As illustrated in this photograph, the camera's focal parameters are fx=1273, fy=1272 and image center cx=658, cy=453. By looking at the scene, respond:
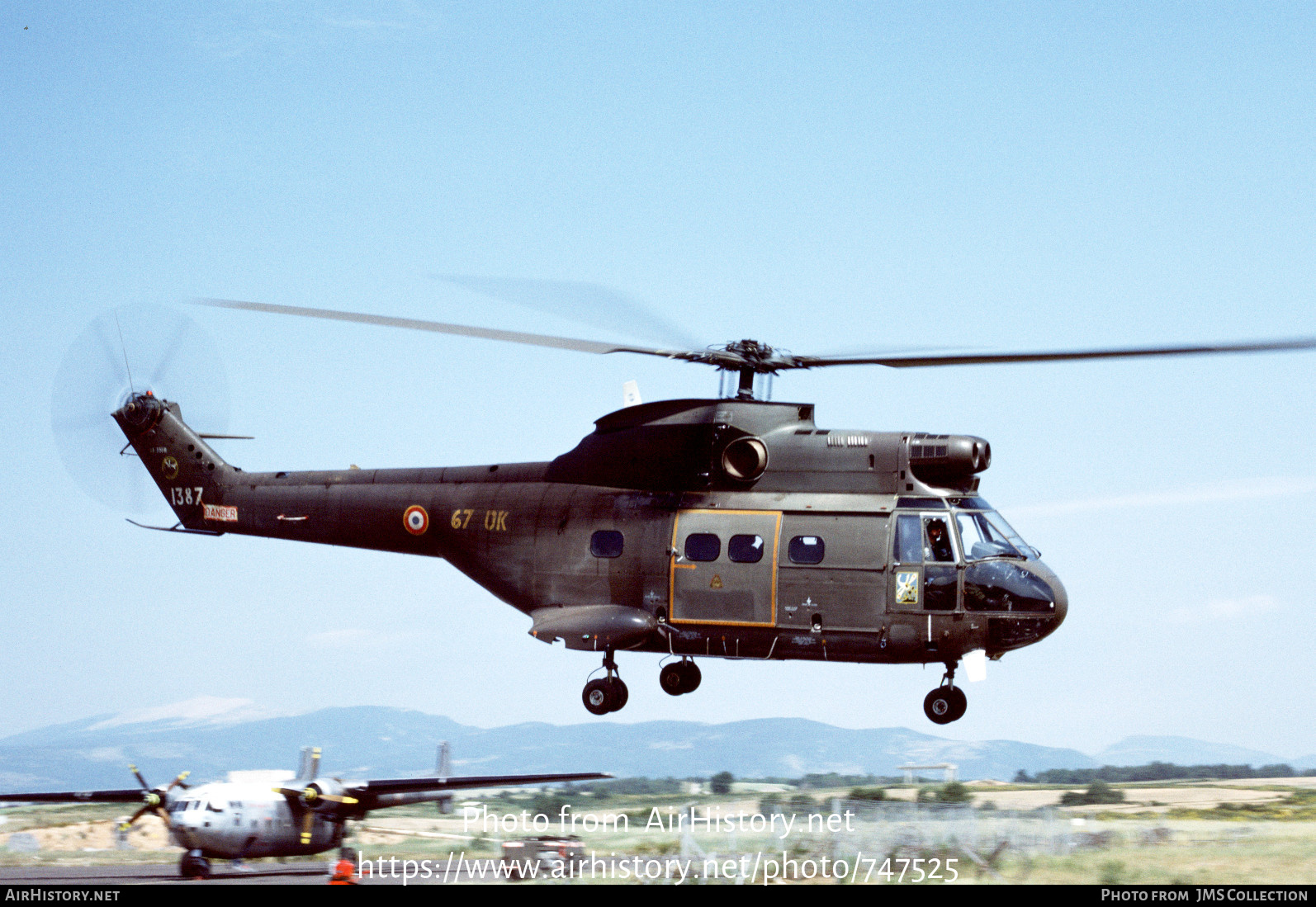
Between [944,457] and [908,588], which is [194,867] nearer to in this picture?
[908,588]

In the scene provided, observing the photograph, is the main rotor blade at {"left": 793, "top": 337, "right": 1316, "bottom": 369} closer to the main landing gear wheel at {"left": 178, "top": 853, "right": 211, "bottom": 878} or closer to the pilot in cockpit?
the pilot in cockpit

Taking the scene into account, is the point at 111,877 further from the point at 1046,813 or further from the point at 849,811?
the point at 1046,813

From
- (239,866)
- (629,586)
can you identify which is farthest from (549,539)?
(239,866)

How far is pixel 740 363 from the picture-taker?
66.6 feet

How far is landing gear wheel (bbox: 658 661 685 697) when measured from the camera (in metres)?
20.5

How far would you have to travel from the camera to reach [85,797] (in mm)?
33656

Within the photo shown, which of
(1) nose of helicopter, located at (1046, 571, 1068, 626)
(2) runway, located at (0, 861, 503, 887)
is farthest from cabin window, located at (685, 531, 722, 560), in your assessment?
(2) runway, located at (0, 861, 503, 887)

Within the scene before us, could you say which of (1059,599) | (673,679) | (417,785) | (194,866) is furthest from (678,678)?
(194,866)

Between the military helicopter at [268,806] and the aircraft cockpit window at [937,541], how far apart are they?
1583cm

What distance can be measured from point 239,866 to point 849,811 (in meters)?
16.6

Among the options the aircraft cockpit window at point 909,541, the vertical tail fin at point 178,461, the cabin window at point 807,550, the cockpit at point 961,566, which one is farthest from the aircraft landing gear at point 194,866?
the aircraft cockpit window at point 909,541

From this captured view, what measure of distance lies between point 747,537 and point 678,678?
2.81 m

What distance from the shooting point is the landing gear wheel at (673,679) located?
20.5 meters

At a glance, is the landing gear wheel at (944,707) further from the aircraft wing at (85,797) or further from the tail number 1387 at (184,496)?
the aircraft wing at (85,797)
